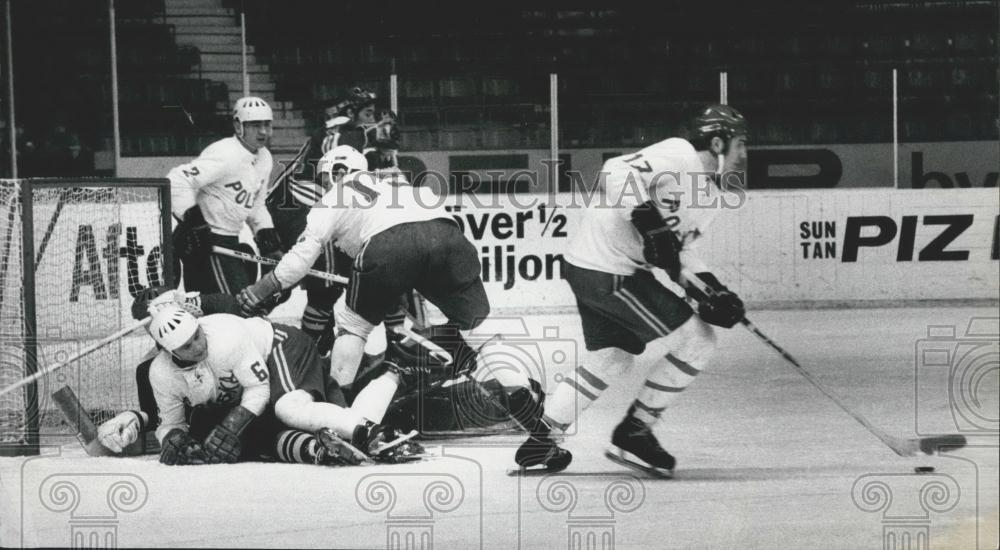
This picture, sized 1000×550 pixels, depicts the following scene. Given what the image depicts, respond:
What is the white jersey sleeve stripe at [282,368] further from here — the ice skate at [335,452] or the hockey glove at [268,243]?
the hockey glove at [268,243]

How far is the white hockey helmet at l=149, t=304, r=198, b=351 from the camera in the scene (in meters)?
4.23

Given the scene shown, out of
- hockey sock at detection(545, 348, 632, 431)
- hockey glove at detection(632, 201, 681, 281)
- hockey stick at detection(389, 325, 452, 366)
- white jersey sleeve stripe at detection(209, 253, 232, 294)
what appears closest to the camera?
hockey glove at detection(632, 201, 681, 281)

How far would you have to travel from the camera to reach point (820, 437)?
4996 millimetres

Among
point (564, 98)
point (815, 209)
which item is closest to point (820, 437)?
point (815, 209)

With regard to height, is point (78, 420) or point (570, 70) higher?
point (570, 70)

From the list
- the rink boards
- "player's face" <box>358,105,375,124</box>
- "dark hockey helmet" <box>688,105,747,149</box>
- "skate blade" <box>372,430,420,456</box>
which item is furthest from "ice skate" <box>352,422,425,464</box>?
the rink boards

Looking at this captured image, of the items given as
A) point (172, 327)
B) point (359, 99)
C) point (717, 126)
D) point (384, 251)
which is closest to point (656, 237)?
point (717, 126)

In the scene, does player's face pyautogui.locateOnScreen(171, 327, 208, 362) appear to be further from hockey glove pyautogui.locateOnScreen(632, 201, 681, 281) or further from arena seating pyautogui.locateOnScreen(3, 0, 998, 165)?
arena seating pyautogui.locateOnScreen(3, 0, 998, 165)

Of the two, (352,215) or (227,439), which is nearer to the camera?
(227,439)

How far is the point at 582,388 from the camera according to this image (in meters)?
4.29

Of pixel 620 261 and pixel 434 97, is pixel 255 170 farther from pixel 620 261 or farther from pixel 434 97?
pixel 434 97

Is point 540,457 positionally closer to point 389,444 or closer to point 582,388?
point 582,388

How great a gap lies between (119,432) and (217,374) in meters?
0.42

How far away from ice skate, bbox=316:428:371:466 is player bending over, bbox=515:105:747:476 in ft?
1.71
